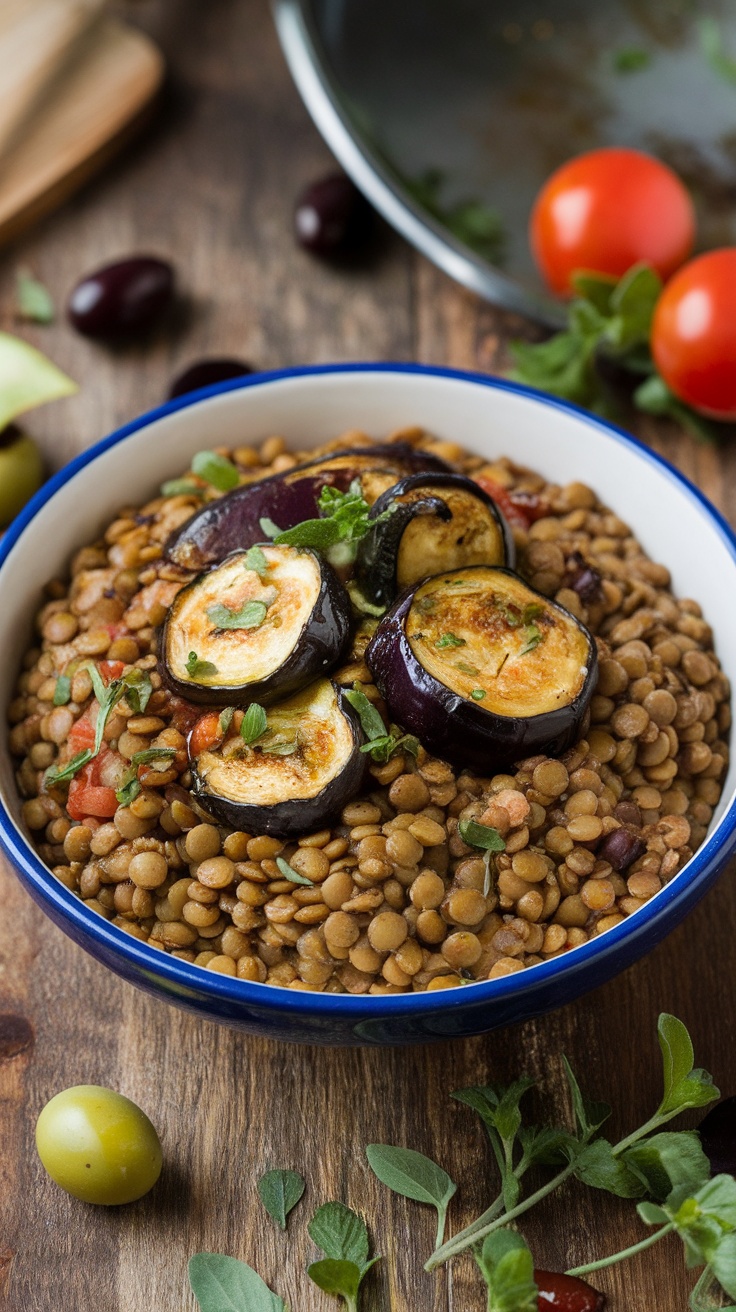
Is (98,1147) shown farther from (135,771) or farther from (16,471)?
(16,471)

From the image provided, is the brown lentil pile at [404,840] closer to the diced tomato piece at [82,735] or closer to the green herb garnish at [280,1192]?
the diced tomato piece at [82,735]

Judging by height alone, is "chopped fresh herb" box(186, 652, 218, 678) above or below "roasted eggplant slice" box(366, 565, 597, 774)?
above

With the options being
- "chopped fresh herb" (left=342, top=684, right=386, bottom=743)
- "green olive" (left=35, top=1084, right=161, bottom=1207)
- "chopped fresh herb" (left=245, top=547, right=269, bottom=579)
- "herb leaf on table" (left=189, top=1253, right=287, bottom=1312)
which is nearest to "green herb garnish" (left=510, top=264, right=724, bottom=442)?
"chopped fresh herb" (left=245, top=547, right=269, bottom=579)

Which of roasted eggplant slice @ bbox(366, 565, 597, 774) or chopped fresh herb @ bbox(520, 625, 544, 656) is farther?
chopped fresh herb @ bbox(520, 625, 544, 656)

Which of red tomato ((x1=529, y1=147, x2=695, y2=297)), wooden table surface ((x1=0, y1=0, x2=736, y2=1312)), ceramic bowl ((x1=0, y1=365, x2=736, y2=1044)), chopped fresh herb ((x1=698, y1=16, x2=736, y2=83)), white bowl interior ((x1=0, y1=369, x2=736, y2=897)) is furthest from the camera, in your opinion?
chopped fresh herb ((x1=698, y1=16, x2=736, y2=83))

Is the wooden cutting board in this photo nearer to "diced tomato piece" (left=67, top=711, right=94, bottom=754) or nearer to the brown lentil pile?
the brown lentil pile

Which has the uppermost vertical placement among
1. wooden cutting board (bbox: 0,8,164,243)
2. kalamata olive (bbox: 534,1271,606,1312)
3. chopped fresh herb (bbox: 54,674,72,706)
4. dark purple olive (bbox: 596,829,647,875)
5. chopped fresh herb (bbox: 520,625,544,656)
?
wooden cutting board (bbox: 0,8,164,243)

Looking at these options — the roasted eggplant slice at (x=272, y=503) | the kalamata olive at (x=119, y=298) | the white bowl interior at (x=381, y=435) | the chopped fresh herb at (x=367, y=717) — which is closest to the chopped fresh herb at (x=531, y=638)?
the chopped fresh herb at (x=367, y=717)

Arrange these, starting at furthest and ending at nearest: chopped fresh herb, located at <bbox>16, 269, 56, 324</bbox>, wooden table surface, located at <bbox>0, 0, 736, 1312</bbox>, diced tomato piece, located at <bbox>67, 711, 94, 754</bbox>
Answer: chopped fresh herb, located at <bbox>16, 269, 56, 324</bbox> → diced tomato piece, located at <bbox>67, 711, 94, 754</bbox> → wooden table surface, located at <bbox>0, 0, 736, 1312</bbox>
